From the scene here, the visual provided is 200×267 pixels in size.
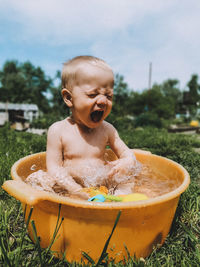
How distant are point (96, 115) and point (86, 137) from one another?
23 centimetres

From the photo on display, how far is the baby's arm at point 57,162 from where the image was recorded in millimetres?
1604

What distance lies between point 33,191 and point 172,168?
1126mm

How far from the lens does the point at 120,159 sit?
6.00 ft

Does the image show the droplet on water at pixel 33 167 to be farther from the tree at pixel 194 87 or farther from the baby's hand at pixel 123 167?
the tree at pixel 194 87

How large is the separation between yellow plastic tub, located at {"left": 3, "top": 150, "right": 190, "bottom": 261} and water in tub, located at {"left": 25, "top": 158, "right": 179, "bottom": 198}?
40 centimetres

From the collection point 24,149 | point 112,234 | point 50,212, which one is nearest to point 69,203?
point 50,212

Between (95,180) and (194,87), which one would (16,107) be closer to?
(95,180)

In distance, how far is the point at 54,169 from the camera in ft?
5.45

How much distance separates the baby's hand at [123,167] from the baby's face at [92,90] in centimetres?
42

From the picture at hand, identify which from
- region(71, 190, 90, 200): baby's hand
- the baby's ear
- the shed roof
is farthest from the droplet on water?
the shed roof

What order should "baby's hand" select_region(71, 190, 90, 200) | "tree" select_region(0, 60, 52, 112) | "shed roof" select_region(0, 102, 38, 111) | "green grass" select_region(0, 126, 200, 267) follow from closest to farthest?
"green grass" select_region(0, 126, 200, 267) → "baby's hand" select_region(71, 190, 90, 200) → "shed roof" select_region(0, 102, 38, 111) → "tree" select_region(0, 60, 52, 112)

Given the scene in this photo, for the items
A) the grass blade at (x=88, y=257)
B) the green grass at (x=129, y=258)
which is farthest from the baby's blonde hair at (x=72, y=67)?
the grass blade at (x=88, y=257)

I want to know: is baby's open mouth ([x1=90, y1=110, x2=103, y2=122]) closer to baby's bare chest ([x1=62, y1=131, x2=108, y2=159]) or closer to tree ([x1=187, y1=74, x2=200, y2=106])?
baby's bare chest ([x1=62, y1=131, x2=108, y2=159])

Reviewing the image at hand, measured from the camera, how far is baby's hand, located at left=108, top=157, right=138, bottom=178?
5.55ft
